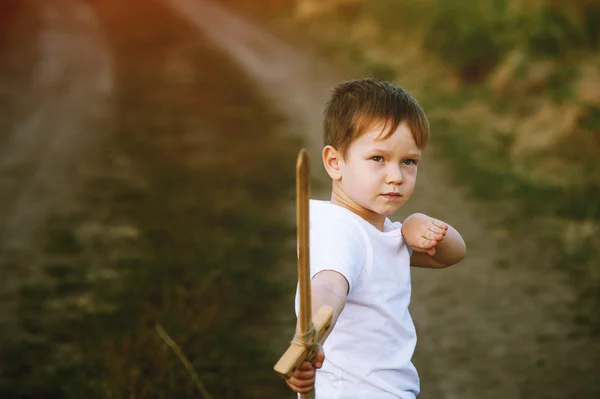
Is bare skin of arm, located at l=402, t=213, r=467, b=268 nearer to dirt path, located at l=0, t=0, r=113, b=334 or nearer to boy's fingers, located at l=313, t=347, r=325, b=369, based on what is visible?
boy's fingers, located at l=313, t=347, r=325, b=369

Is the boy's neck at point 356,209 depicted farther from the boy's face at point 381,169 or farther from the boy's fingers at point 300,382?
the boy's fingers at point 300,382

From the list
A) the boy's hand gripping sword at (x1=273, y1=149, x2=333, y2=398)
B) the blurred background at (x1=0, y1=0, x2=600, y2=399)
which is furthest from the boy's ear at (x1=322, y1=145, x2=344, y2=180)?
the blurred background at (x1=0, y1=0, x2=600, y2=399)

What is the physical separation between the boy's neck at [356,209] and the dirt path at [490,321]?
1815 millimetres

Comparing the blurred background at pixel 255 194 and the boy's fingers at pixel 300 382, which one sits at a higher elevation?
the blurred background at pixel 255 194

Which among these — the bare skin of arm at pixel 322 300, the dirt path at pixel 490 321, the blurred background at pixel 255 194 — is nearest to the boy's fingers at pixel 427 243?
the bare skin of arm at pixel 322 300

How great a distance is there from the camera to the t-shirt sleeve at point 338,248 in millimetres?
2145

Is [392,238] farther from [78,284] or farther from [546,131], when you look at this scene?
[546,131]

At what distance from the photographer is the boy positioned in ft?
7.36

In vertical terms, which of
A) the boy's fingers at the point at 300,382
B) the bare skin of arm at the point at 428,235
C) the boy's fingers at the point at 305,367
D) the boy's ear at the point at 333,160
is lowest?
the boy's fingers at the point at 300,382

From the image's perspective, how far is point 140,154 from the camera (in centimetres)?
761

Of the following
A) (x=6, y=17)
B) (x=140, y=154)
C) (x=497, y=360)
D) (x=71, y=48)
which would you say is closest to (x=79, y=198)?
(x=140, y=154)

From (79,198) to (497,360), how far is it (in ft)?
10.6

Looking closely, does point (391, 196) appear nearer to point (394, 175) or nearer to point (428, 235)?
point (394, 175)

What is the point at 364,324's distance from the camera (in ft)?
7.45
